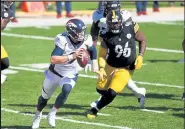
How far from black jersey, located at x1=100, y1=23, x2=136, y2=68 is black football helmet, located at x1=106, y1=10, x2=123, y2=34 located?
108 millimetres

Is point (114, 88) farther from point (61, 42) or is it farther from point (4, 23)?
point (4, 23)

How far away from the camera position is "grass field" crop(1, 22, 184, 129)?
10586mm

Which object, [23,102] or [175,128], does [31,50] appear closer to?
[23,102]

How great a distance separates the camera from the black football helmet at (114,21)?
10.6 metres

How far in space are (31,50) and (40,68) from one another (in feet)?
8.22

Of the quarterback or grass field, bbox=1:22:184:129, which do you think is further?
the quarterback

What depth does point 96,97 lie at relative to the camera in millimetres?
12664

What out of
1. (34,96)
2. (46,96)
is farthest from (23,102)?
(46,96)

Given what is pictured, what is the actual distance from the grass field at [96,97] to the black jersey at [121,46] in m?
0.83

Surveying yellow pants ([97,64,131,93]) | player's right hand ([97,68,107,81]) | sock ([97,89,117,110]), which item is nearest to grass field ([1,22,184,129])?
sock ([97,89,117,110])

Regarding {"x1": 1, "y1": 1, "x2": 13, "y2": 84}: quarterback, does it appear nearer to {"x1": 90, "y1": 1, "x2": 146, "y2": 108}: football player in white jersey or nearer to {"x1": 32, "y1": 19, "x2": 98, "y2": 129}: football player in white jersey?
{"x1": 90, "y1": 1, "x2": 146, "y2": 108}: football player in white jersey

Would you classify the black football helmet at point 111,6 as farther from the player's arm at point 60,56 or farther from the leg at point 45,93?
the leg at point 45,93

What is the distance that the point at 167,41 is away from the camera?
65.7 feet

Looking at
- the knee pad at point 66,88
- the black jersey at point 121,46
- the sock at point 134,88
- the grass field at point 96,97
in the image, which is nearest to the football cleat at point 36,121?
the grass field at point 96,97
